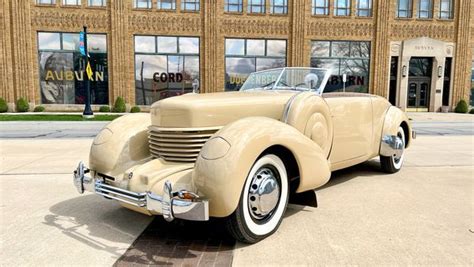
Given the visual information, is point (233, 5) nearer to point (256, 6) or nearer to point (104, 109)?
point (256, 6)

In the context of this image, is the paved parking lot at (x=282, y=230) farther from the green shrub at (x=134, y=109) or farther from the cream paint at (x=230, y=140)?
the green shrub at (x=134, y=109)

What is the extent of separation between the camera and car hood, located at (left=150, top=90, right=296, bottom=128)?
3602 mm

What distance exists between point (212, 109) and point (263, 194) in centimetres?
102

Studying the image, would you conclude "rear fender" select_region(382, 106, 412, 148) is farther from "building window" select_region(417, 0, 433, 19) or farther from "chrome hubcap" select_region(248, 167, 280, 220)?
"building window" select_region(417, 0, 433, 19)

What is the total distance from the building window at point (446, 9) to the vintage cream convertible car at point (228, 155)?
90.2ft

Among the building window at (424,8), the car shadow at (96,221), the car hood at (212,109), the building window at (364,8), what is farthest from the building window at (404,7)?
the car shadow at (96,221)

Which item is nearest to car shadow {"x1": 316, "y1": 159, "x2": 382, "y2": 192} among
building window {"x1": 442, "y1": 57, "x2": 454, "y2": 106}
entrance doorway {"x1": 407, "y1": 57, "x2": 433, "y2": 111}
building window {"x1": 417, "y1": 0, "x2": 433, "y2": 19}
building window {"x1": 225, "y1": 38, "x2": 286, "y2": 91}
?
building window {"x1": 225, "y1": 38, "x2": 286, "y2": 91}

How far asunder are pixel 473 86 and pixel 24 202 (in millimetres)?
32144

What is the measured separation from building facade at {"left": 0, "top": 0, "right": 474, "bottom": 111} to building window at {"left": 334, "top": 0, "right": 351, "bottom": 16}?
0.23 feet

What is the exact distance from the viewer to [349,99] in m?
5.11

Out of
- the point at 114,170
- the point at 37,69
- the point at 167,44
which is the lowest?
the point at 114,170

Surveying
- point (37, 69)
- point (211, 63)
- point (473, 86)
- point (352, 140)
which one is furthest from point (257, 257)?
Answer: point (473, 86)

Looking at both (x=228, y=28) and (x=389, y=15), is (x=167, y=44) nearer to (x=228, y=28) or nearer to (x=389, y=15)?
(x=228, y=28)

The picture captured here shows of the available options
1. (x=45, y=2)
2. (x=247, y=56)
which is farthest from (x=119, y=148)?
(x=45, y=2)
